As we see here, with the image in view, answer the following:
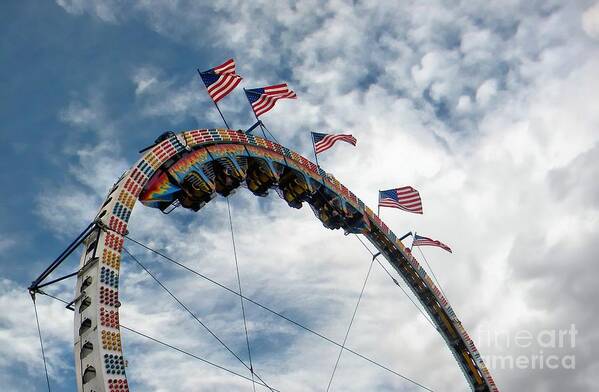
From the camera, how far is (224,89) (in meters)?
21.7

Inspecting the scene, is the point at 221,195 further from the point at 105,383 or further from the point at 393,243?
the point at 393,243

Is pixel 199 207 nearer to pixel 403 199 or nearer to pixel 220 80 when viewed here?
pixel 220 80

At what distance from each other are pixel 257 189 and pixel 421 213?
10.4 meters

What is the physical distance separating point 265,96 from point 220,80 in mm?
2559

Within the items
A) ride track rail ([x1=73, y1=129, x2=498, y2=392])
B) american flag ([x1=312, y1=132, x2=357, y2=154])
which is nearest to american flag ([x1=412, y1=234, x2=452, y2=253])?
ride track rail ([x1=73, y1=129, x2=498, y2=392])

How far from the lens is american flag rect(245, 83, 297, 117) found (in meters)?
23.6

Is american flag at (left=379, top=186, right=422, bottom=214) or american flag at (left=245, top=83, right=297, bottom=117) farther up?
Answer: american flag at (left=379, top=186, right=422, bottom=214)

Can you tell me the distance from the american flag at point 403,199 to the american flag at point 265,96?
9698mm

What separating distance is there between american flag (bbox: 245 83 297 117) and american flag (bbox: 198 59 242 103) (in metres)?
1.51

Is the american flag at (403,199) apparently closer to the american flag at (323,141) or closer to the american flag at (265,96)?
the american flag at (323,141)

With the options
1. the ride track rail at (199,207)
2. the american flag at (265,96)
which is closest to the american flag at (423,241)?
the ride track rail at (199,207)

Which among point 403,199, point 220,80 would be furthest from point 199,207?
point 403,199

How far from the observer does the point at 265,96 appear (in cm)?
2377

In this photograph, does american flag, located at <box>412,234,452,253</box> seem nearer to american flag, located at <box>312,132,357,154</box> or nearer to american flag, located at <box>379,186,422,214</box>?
american flag, located at <box>379,186,422,214</box>
